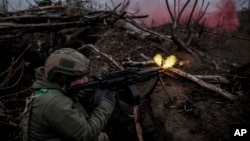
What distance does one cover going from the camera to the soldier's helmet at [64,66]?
237 centimetres

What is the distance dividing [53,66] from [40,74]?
0.22 meters

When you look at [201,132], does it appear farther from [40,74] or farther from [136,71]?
[40,74]

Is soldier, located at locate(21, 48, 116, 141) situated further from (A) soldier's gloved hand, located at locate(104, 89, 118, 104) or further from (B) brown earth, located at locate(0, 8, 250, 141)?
(B) brown earth, located at locate(0, 8, 250, 141)

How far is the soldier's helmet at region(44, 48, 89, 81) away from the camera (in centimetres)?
237

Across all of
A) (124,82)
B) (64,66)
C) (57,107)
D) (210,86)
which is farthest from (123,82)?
(210,86)

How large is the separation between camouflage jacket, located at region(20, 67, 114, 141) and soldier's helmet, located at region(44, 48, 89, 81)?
116 millimetres

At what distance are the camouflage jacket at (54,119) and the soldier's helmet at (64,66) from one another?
116 millimetres

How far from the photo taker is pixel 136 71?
327cm

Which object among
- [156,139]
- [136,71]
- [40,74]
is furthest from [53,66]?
[156,139]

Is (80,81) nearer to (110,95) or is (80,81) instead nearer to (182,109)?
(110,95)

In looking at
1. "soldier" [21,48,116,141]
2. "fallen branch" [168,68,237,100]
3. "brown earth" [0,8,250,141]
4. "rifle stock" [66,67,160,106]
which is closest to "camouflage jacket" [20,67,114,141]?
"soldier" [21,48,116,141]

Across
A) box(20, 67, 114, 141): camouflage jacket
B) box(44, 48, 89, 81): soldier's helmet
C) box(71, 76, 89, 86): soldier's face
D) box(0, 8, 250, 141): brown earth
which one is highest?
box(44, 48, 89, 81): soldier's helmet

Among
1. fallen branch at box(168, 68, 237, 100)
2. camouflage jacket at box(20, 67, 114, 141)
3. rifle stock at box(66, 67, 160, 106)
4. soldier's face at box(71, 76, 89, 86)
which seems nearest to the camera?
camouflage jacket at box(20, 67, 114, 141)

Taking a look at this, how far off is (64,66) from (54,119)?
1.63 feet
